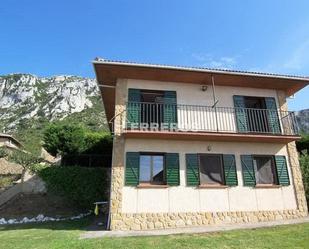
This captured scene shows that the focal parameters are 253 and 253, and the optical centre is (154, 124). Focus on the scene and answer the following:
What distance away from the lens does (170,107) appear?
11844 millimetres

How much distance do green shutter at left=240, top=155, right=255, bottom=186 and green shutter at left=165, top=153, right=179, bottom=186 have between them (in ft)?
10.0

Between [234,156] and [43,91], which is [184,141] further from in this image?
[43,91]

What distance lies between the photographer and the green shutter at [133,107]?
11367mm

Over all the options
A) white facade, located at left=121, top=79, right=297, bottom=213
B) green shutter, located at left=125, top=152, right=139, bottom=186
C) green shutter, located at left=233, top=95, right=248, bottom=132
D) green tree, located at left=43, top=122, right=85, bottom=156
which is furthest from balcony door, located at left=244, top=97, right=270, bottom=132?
green tree, located at left=43, top=122, right=85, bottom=156

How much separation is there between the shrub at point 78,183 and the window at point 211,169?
5.79 metres

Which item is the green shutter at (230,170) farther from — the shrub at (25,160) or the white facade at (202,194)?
the shrub at (25,160)

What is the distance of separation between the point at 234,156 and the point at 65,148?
1059 cm

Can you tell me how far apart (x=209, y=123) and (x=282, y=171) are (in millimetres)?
3974

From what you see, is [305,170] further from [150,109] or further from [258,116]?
[150,109]

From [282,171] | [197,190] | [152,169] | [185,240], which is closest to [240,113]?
[282,171]

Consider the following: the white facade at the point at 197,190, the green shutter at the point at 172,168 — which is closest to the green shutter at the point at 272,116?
the white facade at the point at 197,190

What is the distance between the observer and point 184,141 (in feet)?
37.0

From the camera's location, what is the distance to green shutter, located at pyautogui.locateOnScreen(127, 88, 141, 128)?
1137 cm

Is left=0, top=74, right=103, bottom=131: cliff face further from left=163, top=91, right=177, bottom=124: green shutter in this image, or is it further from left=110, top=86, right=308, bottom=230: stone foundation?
left=110, top=86, right=308, bottom=230: stone foundation
